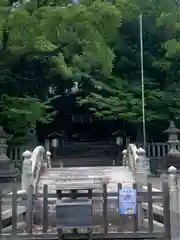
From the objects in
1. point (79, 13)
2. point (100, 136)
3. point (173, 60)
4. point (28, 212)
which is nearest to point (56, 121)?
point (100, 136)

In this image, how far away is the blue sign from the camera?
789cm

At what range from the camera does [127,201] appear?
26.0ft

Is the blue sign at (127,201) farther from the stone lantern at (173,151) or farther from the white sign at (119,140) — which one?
the white sign at (119,140)

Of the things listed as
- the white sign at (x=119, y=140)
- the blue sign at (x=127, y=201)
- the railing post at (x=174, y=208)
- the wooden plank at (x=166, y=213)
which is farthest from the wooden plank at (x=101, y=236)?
the white sign at (x=119, y=140)

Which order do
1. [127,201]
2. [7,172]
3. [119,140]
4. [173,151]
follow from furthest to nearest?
1. [119,140]
2. [173,151]
3. [7,172]
4. [127,201]

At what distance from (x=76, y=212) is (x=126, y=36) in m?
17.2

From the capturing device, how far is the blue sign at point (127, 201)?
789 cm

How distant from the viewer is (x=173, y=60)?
69.7 feet

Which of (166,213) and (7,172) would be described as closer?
(166,213)

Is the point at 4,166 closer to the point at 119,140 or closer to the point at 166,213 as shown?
the point at 119,140

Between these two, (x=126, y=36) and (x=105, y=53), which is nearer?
(x=105, y=53)

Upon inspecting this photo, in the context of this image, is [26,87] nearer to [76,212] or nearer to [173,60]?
[173,60]

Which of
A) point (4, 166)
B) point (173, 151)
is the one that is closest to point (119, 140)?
point (173, 151)

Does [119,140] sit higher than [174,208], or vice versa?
[119,140]
